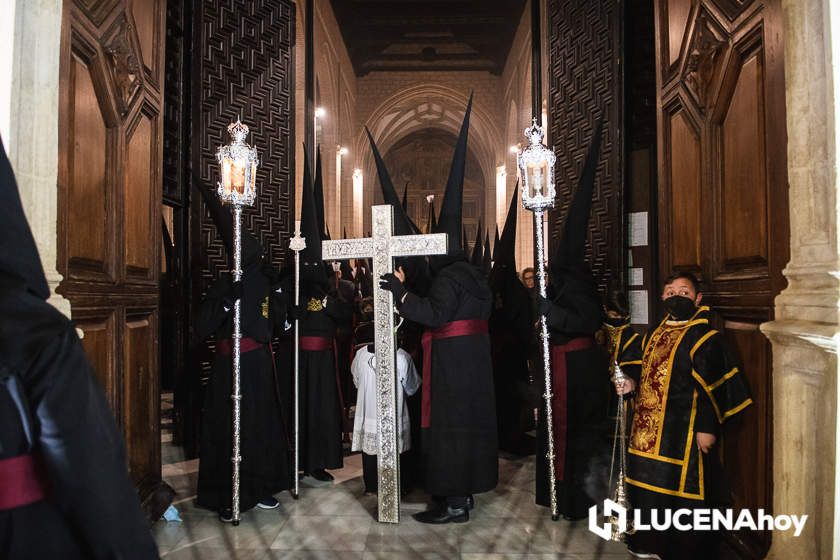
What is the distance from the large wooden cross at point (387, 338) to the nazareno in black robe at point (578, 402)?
0.89 m

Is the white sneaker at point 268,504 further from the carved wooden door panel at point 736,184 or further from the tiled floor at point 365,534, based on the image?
the carved wooden door panel at point 736,184

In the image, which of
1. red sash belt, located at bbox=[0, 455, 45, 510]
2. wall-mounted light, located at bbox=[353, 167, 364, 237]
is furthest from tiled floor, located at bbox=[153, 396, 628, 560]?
wall-mounted light, located at bbox=[353, 167, 364, 237]

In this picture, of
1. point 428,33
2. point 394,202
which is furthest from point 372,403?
point 428,33

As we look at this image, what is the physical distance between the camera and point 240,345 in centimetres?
337

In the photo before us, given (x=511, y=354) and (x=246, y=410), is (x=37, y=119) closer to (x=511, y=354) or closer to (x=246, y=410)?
(x=246, y=410)

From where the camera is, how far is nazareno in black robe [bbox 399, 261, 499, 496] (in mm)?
3209

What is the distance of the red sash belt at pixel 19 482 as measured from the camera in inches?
44.2

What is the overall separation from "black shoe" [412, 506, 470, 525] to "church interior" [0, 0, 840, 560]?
52mm

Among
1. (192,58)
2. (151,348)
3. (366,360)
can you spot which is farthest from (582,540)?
(192,58)

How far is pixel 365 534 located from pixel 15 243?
252cm

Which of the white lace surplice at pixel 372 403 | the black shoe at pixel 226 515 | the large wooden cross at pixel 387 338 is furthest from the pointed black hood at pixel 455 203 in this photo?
the black shoe at pixel 226 515

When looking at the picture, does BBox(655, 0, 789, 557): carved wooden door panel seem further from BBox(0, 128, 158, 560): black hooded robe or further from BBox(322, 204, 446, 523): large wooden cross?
BBox(0, 128, 158, 560): black hooded robe

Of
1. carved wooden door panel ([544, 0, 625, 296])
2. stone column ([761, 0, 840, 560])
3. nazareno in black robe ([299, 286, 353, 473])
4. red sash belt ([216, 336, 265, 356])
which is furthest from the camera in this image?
carved wooden door panel ([544, 0, 625, 296])

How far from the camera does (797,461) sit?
6.77ft
